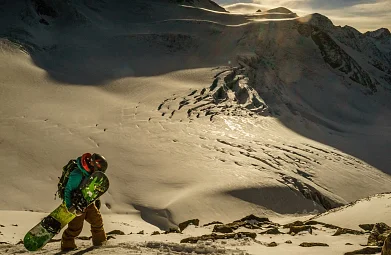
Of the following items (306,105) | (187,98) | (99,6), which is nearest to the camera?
(187,98)

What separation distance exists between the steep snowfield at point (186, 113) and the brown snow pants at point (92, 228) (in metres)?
0.37

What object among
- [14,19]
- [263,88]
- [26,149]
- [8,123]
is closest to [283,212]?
[26,149]

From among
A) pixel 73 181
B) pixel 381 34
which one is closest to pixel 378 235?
pixel 73 181

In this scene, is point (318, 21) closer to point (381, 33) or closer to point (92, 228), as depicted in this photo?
point (381, 33)

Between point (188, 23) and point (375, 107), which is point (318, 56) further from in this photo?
point (188, 23)

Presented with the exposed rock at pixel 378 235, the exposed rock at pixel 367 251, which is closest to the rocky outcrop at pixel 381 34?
the exposed rock at pixel 378 235

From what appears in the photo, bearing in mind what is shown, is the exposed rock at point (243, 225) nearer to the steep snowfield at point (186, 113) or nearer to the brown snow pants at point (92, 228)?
the steep snowfield at point (186, 113)

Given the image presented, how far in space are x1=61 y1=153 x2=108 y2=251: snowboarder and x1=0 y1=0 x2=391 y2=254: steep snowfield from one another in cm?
43

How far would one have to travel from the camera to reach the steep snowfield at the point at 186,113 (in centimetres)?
1428

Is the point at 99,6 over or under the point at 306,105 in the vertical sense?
over

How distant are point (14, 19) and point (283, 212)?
29.6 metres

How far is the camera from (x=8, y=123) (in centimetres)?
1966

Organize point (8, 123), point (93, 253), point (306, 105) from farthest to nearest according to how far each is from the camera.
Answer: point (306, 105) < point (8, 123) < point (93, 253)

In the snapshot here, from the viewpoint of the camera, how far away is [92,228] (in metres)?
6.08
